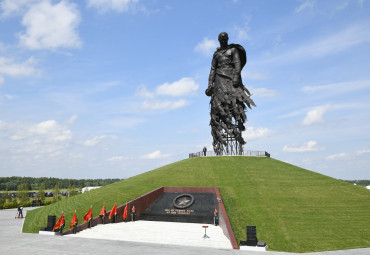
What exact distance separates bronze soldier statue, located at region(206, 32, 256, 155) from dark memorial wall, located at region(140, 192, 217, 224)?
13059 mm

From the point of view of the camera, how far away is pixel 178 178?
106 ft

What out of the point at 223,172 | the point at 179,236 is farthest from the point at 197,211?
the point at 223,172

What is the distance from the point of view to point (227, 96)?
128ft

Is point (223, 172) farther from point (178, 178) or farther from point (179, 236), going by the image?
point (179, 236)

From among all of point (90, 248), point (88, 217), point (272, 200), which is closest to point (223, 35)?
point (272, 200)

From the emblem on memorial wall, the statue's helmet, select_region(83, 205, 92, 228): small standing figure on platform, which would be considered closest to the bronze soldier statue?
the statue's helmet

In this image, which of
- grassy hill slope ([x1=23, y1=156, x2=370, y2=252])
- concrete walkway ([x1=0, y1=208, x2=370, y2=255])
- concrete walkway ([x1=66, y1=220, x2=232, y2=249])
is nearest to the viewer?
concrete walkway ([x1=0, y1=208, x2=370, y2=255])

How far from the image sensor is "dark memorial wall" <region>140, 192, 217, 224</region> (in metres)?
25.3

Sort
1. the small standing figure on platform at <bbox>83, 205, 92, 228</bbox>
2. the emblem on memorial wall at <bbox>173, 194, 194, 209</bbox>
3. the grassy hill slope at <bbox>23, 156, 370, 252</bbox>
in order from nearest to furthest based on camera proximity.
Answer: the grassy hill slope at <bbox>23, 156, 370, 252</bbox> → the small standing figure on platform at <bbox>83, 205, 92, 228</bbox> → the emblem on memorial wall at <bbox>173, 194, 194, 209</bbox>

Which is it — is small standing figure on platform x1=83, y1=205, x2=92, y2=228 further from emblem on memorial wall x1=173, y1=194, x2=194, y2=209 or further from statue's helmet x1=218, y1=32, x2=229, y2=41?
statue's helmet x1=218, y1=32, x2=229, y2=41

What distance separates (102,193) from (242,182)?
569 inches

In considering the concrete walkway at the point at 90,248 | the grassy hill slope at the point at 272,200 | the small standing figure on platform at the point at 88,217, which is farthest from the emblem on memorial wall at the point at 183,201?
the concrete walkway at the point at 90,248

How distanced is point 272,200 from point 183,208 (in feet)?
25.0

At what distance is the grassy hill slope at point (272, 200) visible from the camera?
67.2 feet
